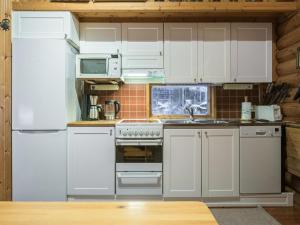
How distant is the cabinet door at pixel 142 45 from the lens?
360 cm

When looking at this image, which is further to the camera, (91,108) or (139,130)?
(91,108)

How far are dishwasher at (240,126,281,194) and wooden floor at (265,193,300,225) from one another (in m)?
0.23

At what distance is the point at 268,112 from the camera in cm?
353

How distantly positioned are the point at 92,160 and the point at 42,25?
5.31 ft

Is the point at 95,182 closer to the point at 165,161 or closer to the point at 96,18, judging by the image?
the point at 165,161

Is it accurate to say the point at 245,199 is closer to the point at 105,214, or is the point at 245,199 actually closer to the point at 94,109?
the point at 94,109

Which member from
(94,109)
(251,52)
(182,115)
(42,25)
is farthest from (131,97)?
(251,52)

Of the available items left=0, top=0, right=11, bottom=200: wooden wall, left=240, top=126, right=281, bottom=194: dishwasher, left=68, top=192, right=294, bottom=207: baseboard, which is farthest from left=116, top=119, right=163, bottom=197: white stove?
left=0, top=0, right=11, bottom=200: wooden wall

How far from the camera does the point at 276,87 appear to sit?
3623 millimetres

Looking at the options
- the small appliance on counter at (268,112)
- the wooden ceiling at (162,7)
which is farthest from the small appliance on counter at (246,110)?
the wooden ceiling at (162,7)

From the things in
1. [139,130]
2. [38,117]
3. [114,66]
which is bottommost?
[139,130]

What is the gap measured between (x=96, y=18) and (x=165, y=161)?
201cm

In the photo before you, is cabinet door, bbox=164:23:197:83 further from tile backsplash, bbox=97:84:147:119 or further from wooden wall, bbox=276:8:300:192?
wooden wall, bbox=276:8:300:192

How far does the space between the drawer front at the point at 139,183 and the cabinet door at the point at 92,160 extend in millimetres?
97
